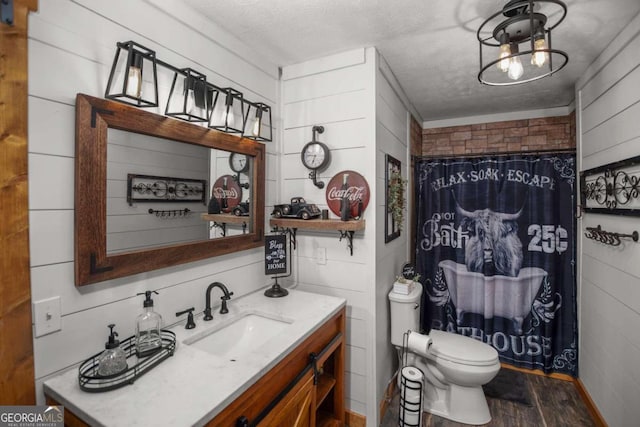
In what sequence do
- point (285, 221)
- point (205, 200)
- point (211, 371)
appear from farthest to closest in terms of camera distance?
point (285, 221)
point (205, 200)
point (211, 371)

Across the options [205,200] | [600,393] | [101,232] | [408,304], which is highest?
[205,200]

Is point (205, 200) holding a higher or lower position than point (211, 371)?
higher

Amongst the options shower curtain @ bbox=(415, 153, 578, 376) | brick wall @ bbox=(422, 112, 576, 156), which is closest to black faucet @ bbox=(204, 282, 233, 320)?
shower curtain @ bbox=(415, 153, 578, 376)

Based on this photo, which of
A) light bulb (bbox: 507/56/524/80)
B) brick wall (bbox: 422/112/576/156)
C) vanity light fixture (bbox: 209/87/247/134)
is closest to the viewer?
light bulb (bbox: 507/56/524/80)

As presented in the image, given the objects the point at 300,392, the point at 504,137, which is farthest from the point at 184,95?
the point at 504,137

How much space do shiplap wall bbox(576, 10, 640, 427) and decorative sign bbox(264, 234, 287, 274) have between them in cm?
197

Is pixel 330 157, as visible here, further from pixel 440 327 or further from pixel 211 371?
pixel 440 327

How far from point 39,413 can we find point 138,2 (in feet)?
5.30

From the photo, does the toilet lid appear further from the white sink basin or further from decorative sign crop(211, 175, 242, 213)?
decorative sign crop(211, 175, 242, 213)

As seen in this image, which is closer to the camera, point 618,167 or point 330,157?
point 618,167

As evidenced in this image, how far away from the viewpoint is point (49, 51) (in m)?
1.04

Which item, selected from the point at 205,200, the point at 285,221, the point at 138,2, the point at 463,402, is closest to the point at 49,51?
Result: the point at 138,2

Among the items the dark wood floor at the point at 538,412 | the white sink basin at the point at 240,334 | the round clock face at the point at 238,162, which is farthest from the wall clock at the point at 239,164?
the dark wood floor at the point at 538,412

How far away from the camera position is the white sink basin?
4.73 feet
